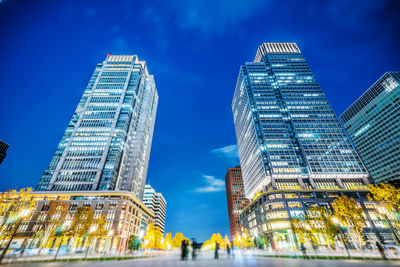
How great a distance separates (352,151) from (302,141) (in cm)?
2305

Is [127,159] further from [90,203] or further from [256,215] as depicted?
[256,215]

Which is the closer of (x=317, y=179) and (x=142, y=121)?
(x=317, y=179)

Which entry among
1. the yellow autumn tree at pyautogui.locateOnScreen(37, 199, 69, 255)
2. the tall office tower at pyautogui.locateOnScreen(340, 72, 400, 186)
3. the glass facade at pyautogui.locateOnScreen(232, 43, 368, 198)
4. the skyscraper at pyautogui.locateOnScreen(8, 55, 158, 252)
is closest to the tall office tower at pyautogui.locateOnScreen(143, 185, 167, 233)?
the skyscraper at pyautogui.locateOnScreen(8, 55, 158, 252)

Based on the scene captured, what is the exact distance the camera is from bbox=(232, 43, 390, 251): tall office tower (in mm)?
72625

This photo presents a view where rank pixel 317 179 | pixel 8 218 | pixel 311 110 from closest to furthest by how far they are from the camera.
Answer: pixel 8 218
pixel 317 179
pixel 311 110

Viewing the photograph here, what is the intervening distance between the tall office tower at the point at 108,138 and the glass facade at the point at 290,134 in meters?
65.7

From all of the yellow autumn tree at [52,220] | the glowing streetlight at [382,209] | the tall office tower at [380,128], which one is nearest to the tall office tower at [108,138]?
the yellow autumn tree at [52,220]

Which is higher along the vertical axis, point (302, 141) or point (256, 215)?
point (302, 141)

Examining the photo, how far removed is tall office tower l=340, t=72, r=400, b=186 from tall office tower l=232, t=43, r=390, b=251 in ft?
189

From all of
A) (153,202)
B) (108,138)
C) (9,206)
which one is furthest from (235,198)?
(9,206)

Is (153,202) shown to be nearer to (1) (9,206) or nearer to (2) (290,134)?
(2) (290,134)

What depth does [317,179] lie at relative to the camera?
265 feet

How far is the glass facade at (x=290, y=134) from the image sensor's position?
8044 cm

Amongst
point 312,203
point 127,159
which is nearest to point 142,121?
point 127,159
